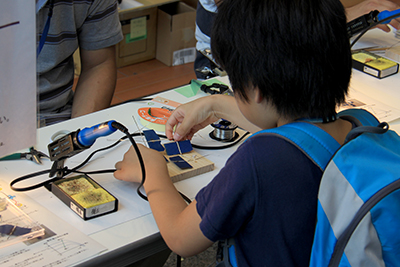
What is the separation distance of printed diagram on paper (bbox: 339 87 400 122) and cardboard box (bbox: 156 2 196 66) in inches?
77.9

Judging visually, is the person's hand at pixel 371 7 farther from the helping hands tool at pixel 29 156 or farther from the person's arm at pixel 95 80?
the helping hands tool at pixel 29 156

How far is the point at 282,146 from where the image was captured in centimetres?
67

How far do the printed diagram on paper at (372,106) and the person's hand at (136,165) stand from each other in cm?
68

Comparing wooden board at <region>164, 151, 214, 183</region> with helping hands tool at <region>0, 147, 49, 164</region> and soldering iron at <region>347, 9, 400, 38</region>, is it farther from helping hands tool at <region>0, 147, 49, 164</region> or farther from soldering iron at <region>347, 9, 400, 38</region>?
soldering iron at <region>347, 9, 400, 38</region>

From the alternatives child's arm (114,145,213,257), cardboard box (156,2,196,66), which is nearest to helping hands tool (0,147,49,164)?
child's arm (114,145,213,257)

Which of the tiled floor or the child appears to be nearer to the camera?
the child

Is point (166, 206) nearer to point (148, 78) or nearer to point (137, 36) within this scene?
point (148, 78)

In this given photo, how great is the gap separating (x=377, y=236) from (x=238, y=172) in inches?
9.2

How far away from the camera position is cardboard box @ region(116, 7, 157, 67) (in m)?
3.05

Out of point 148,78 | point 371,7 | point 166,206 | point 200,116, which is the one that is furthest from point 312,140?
point 148,78

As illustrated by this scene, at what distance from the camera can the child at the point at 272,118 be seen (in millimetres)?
668

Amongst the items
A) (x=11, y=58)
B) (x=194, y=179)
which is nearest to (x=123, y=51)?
(x=194, y=179)

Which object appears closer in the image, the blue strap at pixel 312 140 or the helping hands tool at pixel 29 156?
the blue strap at pixel 312 140

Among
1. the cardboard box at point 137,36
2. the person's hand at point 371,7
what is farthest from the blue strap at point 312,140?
the cardboard box at point 137,36
